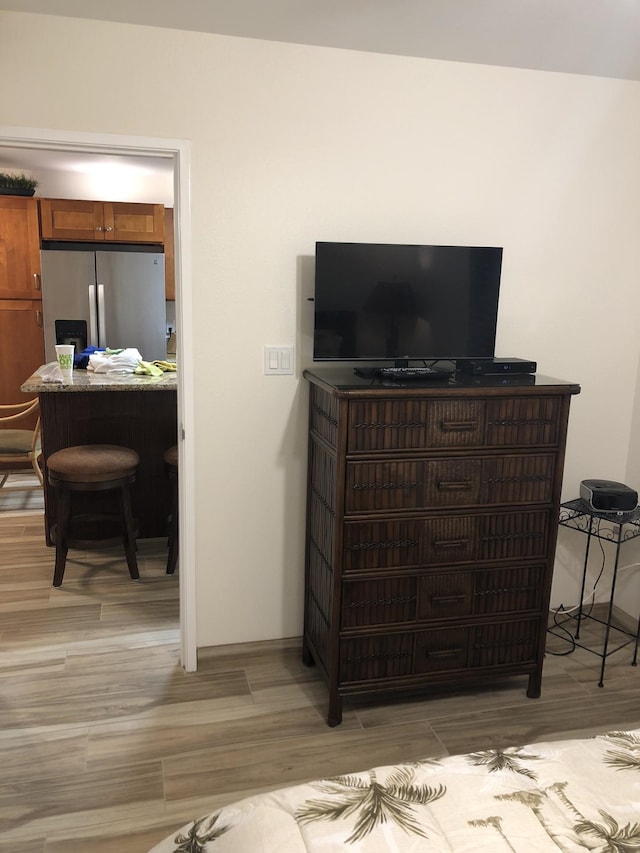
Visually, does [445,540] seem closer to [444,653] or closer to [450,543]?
[450,543]

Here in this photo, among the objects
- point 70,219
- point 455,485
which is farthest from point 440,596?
point 70,219

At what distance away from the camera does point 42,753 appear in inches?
91.9

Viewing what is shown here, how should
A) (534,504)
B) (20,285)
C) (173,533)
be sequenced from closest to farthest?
(534,504)
(173,533)
(20,285)

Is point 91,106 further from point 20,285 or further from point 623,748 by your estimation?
point 20,285

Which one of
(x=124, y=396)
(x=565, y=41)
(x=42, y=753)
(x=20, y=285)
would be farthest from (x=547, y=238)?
(x=20, y=285)

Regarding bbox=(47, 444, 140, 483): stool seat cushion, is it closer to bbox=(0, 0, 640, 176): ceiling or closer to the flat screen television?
the flat screen television

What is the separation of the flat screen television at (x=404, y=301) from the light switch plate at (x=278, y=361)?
0.63 ft

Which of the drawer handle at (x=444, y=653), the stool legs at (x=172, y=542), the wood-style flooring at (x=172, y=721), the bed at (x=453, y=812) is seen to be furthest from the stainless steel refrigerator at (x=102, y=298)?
the bed at (x=453, y=812)

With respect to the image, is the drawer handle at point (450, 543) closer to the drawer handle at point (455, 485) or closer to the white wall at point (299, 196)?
the drawer handle at point (455, 485)

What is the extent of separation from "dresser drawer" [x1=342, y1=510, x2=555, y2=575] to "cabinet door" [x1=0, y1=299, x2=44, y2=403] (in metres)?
4.12

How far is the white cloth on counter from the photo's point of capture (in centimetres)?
420

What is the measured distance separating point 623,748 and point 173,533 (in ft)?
9.07

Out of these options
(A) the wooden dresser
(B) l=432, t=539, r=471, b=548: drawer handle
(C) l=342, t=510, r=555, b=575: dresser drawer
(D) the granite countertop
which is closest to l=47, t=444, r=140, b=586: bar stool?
(D) the granite countertop

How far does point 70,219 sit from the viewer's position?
18.2 feet
